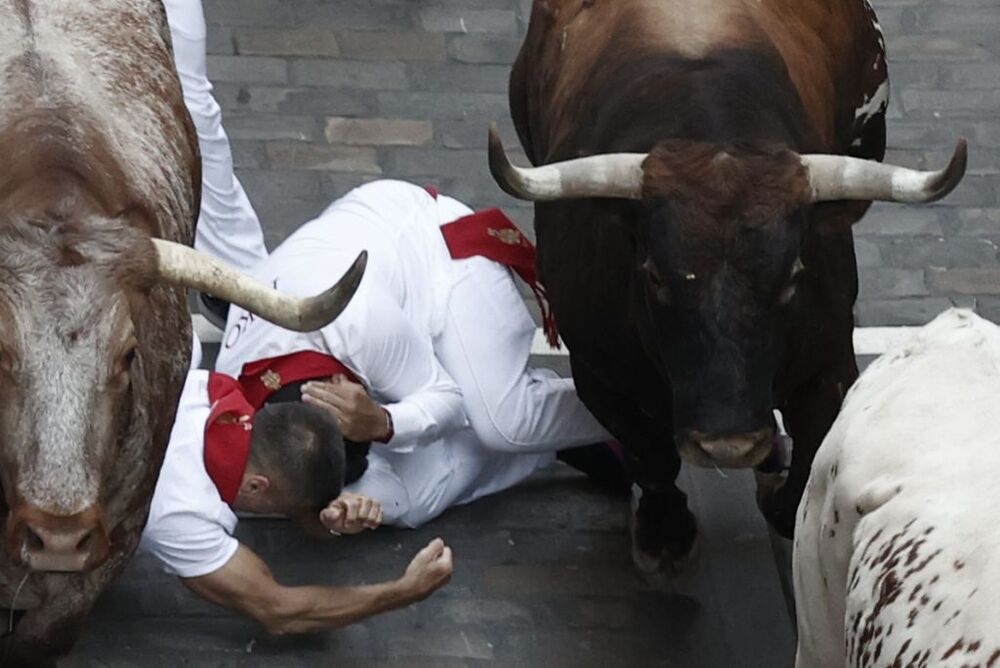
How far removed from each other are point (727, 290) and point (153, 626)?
2109mm

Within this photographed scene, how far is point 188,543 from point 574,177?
4.75 feet

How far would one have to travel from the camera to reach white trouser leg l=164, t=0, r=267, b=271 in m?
6.38

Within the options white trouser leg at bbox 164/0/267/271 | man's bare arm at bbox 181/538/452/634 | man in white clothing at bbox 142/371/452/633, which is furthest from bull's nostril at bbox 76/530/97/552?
white trouser leg at bbox 164/0/267/271

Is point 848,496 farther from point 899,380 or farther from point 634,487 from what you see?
point 634,487

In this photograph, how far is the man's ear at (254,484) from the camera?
17.0 feet

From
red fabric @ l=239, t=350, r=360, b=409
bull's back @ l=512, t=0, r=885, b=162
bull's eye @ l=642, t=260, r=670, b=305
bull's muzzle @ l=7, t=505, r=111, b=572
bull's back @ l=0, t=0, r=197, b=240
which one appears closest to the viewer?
bull's muzzle @ l=7, t=505, r=111, b=572

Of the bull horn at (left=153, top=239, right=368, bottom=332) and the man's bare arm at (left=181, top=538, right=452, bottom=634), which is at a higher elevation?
the bull horn at (left=153, top=239, right=368, bottom=332)

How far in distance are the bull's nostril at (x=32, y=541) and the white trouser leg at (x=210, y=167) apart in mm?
2387

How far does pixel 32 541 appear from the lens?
13.8ft

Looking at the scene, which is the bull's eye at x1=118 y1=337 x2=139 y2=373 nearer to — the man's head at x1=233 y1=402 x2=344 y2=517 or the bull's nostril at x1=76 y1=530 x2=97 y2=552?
the bull's nostril at x1=76 y1=530 x2=97 y2=552

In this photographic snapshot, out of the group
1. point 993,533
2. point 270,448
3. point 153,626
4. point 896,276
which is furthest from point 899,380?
point 896,276

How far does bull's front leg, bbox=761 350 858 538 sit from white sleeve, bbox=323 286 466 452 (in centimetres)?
104

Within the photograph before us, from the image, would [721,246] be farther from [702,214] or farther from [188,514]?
[188,514]

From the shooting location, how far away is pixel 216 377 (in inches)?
215
